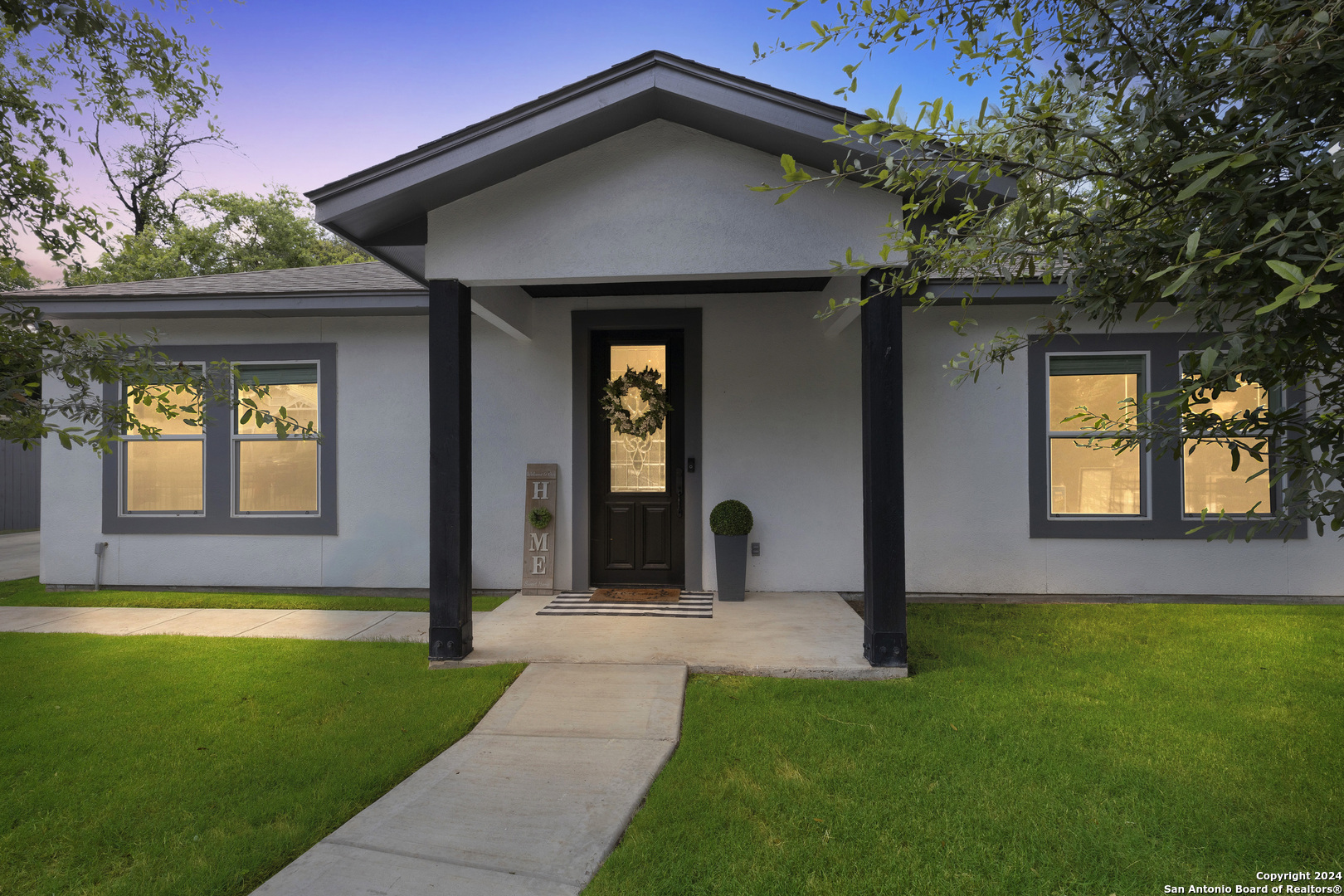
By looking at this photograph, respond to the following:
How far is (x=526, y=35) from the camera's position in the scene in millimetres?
10562

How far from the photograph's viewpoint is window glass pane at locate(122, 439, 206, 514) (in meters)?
6.64

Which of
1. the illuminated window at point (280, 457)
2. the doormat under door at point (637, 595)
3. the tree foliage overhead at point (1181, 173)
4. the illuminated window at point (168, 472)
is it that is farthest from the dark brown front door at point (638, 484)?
the tree foliage overhead at point (1181, 173)

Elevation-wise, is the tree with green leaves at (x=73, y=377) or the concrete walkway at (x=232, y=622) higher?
the tree with green leaves at (x=73, y=377)

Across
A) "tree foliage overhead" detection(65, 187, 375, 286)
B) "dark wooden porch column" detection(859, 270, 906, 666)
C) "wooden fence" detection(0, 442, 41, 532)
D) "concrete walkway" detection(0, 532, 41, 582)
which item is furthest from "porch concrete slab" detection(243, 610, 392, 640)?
"tree foliage overhead" detection(65, 187, 375, 286)

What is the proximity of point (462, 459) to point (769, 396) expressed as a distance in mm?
3129

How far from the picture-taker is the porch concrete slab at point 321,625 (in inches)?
196

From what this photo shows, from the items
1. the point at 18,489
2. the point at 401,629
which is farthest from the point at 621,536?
the point at 18,489

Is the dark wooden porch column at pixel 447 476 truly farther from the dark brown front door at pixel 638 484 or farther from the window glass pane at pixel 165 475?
the window glass pane at pixel 165 475

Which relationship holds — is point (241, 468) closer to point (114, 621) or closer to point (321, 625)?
point (114, 621)

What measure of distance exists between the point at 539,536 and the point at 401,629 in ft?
5.08

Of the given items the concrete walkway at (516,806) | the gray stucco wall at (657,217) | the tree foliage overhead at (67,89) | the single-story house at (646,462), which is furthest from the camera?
the single-story house at (646,462)

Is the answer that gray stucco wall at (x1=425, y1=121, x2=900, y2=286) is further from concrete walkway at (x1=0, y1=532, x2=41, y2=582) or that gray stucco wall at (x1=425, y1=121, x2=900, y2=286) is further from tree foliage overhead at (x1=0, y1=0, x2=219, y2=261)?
concrete walkway at (x1=0, y1=532, x2=41, y2=582)

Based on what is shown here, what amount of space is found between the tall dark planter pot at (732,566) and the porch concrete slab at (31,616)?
222 inches

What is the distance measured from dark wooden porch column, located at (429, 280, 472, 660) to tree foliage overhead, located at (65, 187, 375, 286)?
16.8m
